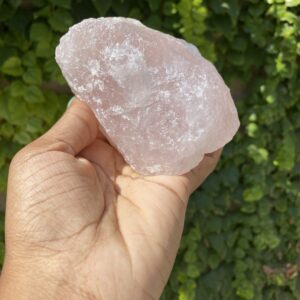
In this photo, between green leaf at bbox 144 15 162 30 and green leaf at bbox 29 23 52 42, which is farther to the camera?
green leaf at bbox 144 15 162 30

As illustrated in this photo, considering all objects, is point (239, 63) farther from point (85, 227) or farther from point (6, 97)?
point (85, 227)

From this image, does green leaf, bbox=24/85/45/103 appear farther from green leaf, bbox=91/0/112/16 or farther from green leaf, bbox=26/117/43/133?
green leaf, bbox=91/0/112/16

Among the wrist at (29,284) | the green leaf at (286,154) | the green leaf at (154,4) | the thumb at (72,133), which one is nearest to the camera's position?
the wrist at (29,284)

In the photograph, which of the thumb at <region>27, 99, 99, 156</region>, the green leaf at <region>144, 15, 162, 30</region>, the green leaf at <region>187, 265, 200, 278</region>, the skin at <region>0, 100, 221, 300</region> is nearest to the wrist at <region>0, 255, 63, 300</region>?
the skin at <region>0, 100, 221, 300</region>

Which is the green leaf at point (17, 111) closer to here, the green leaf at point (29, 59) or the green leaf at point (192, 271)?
the green leaf at point (29, 59)

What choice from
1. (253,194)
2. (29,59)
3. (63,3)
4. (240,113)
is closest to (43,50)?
(29,59)

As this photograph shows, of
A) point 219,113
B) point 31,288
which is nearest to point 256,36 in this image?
point 219,113

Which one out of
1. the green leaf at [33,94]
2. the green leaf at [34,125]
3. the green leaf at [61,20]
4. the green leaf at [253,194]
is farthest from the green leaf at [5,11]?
the green leaf at [253,194]
